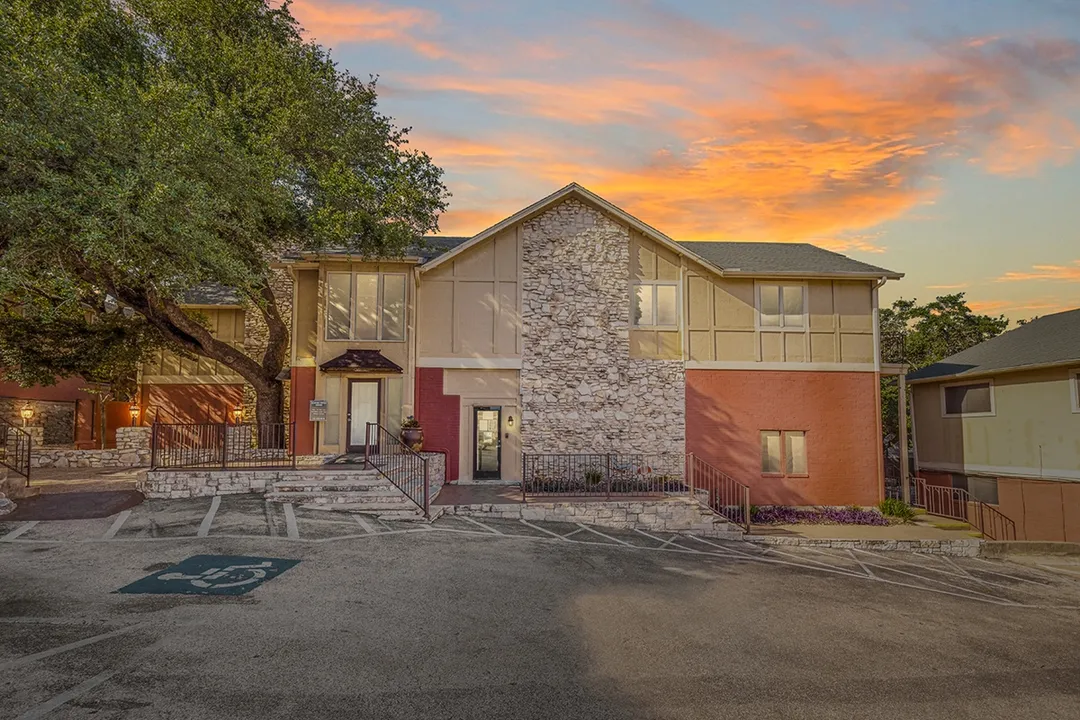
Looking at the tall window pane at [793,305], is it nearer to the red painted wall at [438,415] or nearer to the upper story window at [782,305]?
the upper story window at [782,305]

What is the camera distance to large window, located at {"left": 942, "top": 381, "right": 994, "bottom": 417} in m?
18.5

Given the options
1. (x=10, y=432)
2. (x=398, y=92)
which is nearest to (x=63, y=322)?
(x=10, y=432)

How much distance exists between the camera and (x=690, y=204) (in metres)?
19.5

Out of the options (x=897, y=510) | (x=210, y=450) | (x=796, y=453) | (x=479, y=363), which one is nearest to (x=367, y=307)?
(x=479, y=363)

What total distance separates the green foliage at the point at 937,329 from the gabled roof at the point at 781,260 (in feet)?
32.3

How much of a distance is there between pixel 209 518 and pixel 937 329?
29470mm

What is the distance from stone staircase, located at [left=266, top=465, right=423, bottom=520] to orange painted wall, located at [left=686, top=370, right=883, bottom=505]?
28.7 ft

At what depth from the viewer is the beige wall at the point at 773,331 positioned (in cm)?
1714

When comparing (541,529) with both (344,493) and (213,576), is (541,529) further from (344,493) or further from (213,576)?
(213,576)

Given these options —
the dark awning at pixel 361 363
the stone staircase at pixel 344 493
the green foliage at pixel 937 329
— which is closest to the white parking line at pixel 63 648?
the stone staircase at pixel 344 493

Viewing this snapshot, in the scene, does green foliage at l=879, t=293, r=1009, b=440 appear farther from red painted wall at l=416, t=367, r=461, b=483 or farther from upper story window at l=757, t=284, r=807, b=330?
red painted wall at l=416, t=367, r=461, b=483

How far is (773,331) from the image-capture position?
17.2 metres

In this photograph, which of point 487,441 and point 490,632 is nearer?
point 490,632

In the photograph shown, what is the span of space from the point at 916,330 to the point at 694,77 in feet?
66.5
